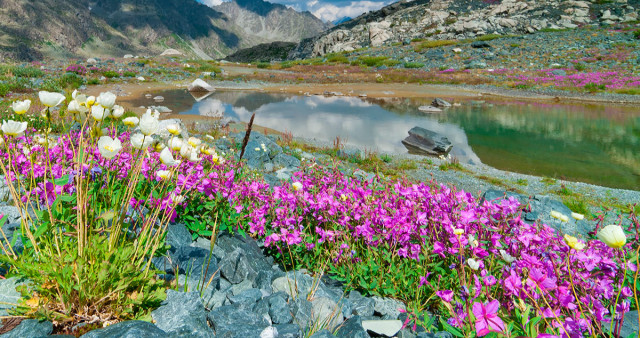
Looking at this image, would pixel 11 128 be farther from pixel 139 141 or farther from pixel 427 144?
pixel 427 144

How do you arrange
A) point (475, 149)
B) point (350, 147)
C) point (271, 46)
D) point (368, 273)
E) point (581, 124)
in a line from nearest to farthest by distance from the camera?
point (368, 273), point (350, 147), point (475, 149), point (581, 124), point (271, 46)

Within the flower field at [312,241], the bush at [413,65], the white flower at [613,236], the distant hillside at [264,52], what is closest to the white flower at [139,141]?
the flower field at [312,241]

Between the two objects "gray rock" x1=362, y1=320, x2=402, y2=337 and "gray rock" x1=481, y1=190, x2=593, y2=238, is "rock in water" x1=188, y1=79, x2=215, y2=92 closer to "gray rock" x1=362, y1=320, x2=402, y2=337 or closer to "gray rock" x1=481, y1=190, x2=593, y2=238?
"gray rock" x1=481, y1=190, x2=593, y2=238

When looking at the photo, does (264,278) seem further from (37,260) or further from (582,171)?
(582,171)

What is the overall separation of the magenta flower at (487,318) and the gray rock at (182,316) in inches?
64.3

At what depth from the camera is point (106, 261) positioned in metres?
2.13

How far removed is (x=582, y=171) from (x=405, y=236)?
441 inches

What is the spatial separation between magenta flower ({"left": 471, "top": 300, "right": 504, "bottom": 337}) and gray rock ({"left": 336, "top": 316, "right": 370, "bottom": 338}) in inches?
35.6

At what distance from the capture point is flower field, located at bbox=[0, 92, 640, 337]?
210 centimetres

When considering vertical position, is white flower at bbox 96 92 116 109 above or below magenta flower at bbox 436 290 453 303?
above

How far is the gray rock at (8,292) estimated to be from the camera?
218cm

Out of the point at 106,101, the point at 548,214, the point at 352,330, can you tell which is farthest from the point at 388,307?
the point at 548,214

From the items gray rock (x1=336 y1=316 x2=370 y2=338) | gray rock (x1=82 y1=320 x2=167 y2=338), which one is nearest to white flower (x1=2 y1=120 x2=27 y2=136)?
gray rock (x1=82 y1=320 x2=167 y2=338)

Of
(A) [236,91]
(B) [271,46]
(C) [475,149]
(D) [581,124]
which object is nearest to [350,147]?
(C) [475,149]
